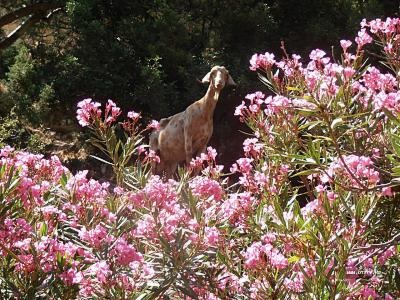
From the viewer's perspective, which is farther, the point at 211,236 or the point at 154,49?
the point at 154,49

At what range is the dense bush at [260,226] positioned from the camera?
1.61 meters

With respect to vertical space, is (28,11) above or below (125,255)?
above

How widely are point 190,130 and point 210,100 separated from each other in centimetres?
34

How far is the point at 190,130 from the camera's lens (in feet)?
17.1

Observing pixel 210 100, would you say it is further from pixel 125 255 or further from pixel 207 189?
pixel 125 255

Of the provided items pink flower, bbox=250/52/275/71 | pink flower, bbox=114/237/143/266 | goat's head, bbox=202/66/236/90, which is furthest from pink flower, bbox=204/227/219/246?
goat's head, bbox=202/66/236/90

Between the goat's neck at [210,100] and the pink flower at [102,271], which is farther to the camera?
the goat's neck at [210,100]

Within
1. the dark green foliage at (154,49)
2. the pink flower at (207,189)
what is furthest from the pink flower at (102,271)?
the dark green foliage at (154,49)

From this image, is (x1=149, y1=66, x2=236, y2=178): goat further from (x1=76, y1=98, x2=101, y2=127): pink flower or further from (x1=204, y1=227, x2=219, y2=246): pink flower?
(x1=204, y1=227, x2=219, y2=246): pink flower

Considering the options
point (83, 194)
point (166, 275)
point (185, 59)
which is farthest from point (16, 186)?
point (185, 59)

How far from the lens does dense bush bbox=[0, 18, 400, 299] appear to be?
161 centimetres

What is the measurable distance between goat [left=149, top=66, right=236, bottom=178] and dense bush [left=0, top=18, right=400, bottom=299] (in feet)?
9.04

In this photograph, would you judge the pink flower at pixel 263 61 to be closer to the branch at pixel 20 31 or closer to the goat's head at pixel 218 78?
the goat's head at pixel 218 78

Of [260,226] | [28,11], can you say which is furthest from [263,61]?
[28,11]
